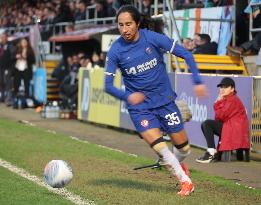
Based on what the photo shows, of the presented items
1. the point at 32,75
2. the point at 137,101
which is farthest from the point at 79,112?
the point at 137,101

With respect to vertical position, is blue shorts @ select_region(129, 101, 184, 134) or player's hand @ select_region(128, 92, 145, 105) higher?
player's hand @ select_region(128, 92, 145, 105)

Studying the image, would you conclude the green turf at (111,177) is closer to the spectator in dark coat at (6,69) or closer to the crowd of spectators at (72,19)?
the crowd of spectators at (72,19)

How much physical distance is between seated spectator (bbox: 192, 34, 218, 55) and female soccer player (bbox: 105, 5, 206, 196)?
30.8 feet

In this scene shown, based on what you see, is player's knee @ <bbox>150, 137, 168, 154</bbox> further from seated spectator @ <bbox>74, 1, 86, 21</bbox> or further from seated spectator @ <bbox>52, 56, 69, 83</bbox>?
seated spectator @ <bbox>74, 1, 86, 21</bbox>

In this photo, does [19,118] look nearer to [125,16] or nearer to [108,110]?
[108,110]

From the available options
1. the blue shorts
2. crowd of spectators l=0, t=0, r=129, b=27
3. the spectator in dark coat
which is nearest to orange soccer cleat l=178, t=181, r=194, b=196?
the blue shorts

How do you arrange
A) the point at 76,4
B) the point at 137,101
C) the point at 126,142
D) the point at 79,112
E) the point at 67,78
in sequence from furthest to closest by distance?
the point at 76,4
the point at 67,78
the point at 79,112
the point at 126,142
the point at 137,101

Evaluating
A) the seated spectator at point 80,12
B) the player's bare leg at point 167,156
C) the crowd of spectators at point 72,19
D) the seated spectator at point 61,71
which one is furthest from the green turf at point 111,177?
the seated spectator at point 80,12

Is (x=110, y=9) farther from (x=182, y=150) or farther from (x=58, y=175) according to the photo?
(x=58, y=175)

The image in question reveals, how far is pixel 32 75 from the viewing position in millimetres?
27000

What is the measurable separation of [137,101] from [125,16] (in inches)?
42.9

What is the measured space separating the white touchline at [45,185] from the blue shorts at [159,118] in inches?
42.6

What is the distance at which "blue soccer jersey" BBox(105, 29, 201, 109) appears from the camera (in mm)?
8922

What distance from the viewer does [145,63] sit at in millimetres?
8953
